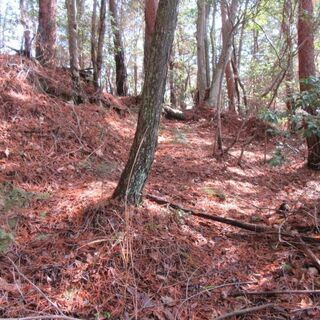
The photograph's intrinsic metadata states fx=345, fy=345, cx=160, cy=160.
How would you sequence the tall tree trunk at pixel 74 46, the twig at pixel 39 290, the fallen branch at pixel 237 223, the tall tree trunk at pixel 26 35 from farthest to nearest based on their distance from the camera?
the tall tree trunk at pixel 74 46 → the tall tree trunk at pixel 26 35 → the fallen branch at pixel 237 223 → the twig at pixel 39 290

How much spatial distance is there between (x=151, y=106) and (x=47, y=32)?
3788 mm

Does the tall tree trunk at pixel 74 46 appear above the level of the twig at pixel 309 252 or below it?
above

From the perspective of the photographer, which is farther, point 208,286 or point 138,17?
point 138,17

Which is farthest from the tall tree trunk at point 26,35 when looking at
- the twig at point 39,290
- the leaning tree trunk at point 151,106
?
the twig at point 39,290

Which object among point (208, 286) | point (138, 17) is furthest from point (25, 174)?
point (138, 17)

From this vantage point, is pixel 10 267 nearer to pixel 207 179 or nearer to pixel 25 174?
pixel 25 174

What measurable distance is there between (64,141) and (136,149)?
1.79m

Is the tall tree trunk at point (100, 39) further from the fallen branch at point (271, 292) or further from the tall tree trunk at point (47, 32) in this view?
the fallen branch at point (271, 292)

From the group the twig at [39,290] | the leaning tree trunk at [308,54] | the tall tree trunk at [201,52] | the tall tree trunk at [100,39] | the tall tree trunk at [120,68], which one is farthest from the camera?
the tall tree trunk at [201,52]

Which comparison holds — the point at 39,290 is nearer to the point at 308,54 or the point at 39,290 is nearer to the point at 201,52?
the point at 308,54

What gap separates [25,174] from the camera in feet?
12.2

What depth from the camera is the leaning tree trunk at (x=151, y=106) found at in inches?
118

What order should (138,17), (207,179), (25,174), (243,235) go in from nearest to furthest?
1. (243,235)
2. (25,174)
3. (207,179)
4. (138,17)

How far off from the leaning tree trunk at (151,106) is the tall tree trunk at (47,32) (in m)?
3.51
